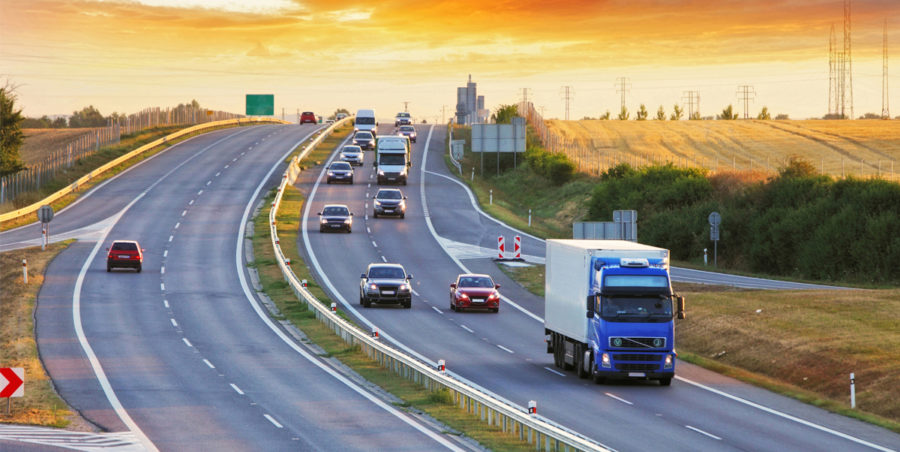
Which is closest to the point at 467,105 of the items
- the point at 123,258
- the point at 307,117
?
the point at 307,117

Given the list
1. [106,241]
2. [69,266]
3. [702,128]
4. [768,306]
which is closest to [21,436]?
[768,306]

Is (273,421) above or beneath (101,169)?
beneath

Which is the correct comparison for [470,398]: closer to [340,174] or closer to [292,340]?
[292,340]

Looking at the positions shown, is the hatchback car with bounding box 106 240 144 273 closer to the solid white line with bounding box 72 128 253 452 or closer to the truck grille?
the solid white line with bounding box 72 128 253 452

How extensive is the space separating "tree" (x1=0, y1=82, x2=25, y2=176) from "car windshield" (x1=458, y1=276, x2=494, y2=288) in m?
60.2

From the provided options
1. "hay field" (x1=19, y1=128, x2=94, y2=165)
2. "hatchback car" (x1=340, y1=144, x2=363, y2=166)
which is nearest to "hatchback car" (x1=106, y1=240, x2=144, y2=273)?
"hatchback car" (x1=340, y1=144, x2=363, y2=166)

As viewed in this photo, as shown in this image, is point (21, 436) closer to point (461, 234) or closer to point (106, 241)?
point (106, 241)

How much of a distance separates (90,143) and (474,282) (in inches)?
2608

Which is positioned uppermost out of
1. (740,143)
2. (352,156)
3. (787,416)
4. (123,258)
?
(740,143)

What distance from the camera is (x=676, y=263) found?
61.5m

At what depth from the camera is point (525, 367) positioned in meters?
31.9

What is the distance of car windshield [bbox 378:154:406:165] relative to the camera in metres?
84.6

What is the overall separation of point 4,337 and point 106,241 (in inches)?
1003

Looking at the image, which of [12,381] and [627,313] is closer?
[12,381]
